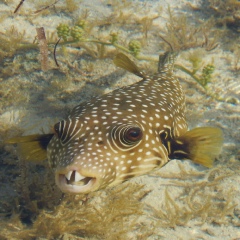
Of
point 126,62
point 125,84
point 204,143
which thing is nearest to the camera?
point 204,143

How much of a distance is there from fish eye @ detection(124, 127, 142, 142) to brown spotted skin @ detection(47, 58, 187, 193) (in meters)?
0.03

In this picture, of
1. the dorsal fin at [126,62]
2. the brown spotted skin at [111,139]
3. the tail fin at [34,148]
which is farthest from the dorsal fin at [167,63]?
the tail fin at [34,148]

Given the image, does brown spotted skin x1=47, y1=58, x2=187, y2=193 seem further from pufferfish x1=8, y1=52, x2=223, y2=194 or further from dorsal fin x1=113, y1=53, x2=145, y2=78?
dorsal fin x1=113, y1=53, x2=145, y2=78

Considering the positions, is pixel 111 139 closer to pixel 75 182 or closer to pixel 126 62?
pixel 75 182

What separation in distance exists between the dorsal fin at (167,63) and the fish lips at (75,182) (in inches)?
129

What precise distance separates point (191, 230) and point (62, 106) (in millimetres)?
3241

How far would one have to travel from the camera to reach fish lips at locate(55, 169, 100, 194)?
294 centimetres

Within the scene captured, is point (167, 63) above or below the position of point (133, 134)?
below

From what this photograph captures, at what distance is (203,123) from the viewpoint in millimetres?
6215

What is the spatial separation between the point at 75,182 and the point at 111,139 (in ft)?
1.98

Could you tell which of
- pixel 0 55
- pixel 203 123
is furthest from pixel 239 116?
pixel 0 55

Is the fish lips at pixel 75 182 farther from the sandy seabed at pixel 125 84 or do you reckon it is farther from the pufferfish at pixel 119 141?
the sandy seabed at pixel 125 84

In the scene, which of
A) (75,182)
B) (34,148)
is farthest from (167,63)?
(75,182)

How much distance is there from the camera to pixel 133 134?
327 centimetres
